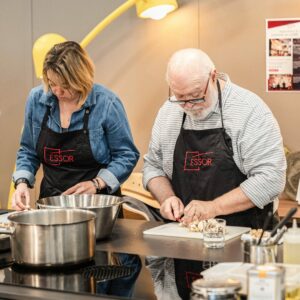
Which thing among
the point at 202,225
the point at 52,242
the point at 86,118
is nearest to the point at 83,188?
the point at 86,118

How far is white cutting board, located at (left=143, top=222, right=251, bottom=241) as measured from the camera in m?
2.68

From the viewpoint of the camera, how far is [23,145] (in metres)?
3.62

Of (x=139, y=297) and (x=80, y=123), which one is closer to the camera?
(x=139, y=297)

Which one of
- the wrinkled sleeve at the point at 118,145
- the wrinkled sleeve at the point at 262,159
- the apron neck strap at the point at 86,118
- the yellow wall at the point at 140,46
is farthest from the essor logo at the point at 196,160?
the yellow wall at the point at 140,46

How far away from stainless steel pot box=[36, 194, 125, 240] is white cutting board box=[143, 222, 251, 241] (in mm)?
171

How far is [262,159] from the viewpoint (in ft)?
9.73

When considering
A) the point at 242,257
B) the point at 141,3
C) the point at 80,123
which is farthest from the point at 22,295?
the point at 141,3

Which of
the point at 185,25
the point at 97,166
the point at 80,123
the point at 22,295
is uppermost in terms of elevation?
the point at 185,25

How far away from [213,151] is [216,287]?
145cm

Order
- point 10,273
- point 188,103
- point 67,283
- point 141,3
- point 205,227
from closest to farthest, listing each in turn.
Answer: point 67,283
point 10,273
point 205,227
point 188,103
point 141,3

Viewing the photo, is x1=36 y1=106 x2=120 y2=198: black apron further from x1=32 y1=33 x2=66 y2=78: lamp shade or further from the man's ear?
x1=32 y1=33 x2=66 y2=78: lamp shade

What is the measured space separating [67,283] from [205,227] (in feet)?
2.41

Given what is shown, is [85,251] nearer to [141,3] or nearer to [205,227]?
Answer: [205,227]

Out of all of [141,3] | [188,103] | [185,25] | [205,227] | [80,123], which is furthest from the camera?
[185,25]
